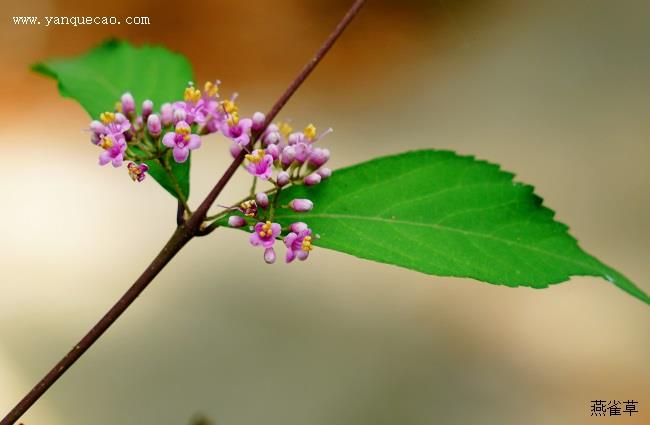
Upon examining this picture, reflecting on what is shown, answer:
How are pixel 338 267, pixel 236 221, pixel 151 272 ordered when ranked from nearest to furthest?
pixel 151 272 < pixel 236 221 < pixel 338 267

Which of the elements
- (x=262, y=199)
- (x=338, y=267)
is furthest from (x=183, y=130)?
(x=338, y=267)

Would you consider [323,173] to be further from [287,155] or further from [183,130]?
[183,130]

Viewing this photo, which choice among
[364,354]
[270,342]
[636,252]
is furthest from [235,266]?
[636,252]

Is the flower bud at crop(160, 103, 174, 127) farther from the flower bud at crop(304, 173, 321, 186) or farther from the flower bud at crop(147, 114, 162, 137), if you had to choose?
the flower bud at crop(304, 173, 321, 186)

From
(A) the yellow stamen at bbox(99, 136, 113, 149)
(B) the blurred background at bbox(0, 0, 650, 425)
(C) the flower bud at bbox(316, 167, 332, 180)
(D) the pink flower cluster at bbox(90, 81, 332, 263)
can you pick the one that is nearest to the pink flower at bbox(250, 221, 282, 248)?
(D) the pink flower cluster at bbox(90, 81, 332, 263)

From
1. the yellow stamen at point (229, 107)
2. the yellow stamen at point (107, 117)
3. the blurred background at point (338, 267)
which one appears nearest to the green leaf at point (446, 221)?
the yellow stamen at point (229, 107)

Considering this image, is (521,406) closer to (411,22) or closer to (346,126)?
(346,126)
